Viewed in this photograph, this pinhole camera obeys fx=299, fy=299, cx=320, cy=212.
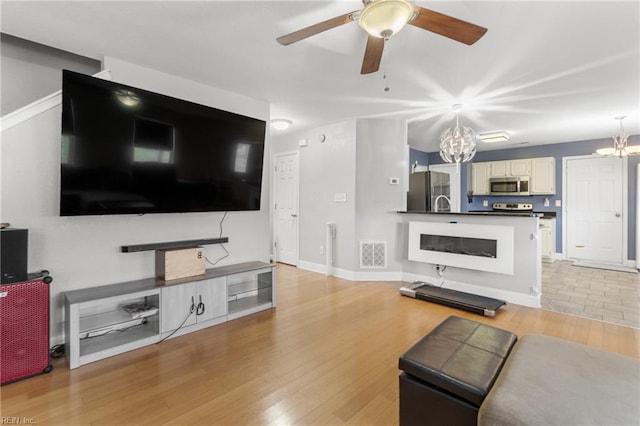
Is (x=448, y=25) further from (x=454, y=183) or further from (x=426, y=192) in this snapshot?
(x=454, y=183)

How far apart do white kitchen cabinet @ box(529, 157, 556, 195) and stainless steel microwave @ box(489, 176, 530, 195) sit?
14cm

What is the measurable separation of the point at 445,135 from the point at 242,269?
2.91 meters

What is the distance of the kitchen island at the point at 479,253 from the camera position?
3490 millimetres

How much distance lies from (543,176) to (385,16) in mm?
6322

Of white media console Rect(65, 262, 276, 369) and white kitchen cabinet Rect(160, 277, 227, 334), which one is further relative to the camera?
white kitchen cabinet Rect(160, 277, 227, 334)

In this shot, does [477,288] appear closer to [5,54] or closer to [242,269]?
[242,269]

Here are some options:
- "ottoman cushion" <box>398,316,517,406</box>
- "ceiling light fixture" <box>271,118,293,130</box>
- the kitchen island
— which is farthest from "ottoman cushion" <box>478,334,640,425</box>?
"ceiling light fixture" <box>271,118,293,130</box>

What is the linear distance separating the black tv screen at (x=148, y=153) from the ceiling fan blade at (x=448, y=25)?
2.03 metres

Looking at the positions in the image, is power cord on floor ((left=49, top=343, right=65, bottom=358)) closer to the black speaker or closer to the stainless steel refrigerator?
the black speaker

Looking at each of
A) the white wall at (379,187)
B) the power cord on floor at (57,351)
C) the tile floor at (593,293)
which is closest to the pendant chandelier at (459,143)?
the white wall at (379,187)

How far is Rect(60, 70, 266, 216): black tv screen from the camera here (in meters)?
2.21

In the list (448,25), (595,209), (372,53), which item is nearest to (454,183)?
(595,209)

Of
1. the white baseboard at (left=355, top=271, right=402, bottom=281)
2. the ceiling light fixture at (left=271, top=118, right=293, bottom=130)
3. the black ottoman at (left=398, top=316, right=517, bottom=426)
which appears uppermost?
the ceiling light fixture at (left=271, top=118, right=293, bottom=130)

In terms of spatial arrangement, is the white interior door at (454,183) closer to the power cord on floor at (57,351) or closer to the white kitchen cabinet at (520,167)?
the white kitchen cabinet at (520,167)
